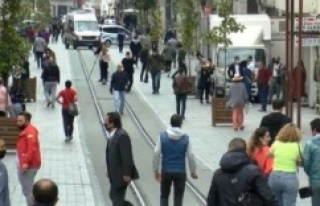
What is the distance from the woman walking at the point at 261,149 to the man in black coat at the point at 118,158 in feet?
6.32

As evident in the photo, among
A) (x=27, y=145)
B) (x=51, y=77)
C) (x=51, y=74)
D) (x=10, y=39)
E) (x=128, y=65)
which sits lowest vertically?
(x=128, y=65)

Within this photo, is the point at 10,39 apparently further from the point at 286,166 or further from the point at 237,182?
the point at 237,182

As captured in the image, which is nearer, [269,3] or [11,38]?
[11,38]

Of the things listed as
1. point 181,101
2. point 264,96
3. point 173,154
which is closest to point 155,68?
point 264,96

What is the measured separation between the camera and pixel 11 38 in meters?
30.4

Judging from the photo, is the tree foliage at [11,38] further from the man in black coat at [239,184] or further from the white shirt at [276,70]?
the man in black coat at [239,184]

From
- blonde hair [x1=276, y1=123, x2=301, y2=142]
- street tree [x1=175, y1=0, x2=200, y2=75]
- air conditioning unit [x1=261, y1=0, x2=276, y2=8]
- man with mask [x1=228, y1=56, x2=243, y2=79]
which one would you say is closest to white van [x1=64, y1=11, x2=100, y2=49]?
air conditioning unit [x1=261, y1=0, x2=276, y2=8]

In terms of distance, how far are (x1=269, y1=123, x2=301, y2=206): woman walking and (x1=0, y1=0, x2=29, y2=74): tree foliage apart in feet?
47.9

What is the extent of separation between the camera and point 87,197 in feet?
69.1

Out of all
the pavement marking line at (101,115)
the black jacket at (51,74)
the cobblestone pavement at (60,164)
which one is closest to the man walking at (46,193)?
the cobblestone pavement at (60,164)

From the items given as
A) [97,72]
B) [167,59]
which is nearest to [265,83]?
[167,59]

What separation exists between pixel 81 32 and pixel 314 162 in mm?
64888

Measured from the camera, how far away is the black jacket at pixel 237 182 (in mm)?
11859

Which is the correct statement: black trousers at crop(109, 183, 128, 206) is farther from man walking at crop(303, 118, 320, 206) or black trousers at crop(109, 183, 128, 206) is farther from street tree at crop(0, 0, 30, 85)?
street tree at crop(0, 0, 30, 85)
